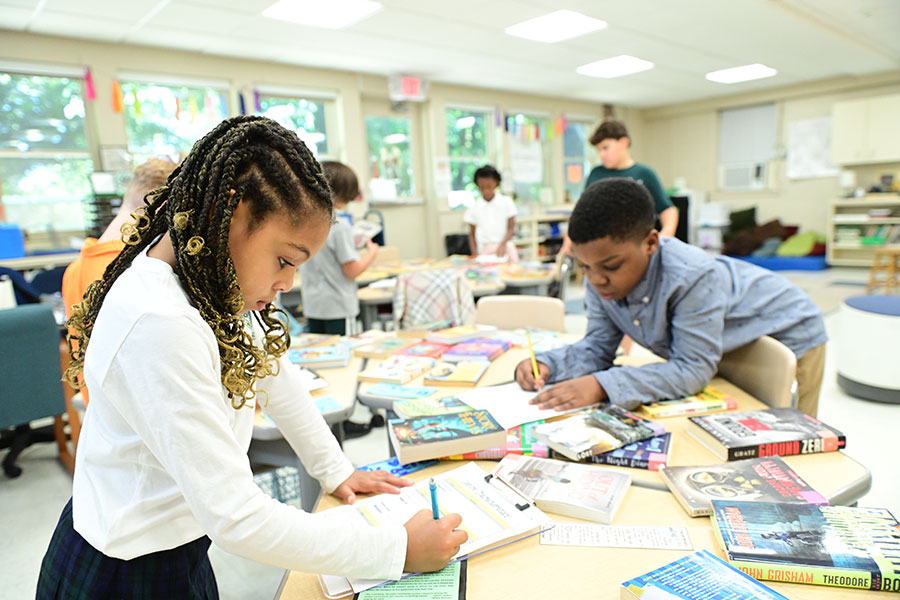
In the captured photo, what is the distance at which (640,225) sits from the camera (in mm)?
1465

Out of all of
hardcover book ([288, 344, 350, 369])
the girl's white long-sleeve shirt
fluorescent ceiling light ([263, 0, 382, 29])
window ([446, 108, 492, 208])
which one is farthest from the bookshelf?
the girl's white long-sleeve shirt

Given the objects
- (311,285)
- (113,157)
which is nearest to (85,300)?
(311,285)

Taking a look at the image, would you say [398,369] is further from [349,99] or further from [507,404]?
[349,99]

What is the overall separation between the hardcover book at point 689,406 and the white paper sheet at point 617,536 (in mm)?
485

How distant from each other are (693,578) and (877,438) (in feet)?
9.19

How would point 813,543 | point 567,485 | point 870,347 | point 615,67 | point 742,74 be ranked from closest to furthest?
point 813,543
point 567,485
point 870,347
point 615,67
point 742,74

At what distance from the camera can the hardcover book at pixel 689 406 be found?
136cm

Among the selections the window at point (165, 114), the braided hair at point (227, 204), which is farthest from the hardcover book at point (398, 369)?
the window at point (165, 114)

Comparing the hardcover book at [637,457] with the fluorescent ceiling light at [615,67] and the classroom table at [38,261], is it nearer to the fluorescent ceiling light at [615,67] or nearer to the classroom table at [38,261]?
the classroom table at [38,261]

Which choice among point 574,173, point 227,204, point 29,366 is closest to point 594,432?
point 227,204

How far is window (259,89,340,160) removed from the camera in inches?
253

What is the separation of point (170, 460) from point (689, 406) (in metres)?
1.17

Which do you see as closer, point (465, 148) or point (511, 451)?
point (511, 451)

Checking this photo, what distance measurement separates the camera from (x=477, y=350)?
198 cm
